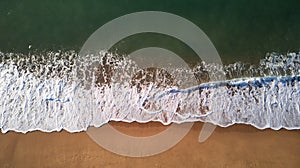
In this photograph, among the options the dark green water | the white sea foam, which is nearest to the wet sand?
Answer: the white sea foam

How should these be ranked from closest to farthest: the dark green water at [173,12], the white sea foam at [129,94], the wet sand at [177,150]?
the wet sand at [177,150] < the white sea foam at [129,94] < the dark green water at [173,12]

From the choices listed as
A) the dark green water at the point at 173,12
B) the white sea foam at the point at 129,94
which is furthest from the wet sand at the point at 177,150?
the dark green water at the point at 173,12

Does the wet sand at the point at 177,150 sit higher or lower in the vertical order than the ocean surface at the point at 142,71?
lower

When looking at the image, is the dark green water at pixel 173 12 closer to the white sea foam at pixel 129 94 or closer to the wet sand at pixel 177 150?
the white sea foam at pixel 129 94

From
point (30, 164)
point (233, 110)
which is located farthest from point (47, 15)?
point (233, 110)

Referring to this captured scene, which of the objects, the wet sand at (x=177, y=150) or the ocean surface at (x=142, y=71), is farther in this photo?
the ocean surface at (x=142, y=71)
